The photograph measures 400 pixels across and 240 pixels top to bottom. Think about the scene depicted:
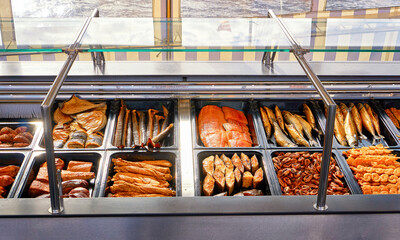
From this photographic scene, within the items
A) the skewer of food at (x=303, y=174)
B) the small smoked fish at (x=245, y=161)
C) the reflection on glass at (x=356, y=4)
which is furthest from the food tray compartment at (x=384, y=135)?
the reflection on glass at (x=356, y=4)

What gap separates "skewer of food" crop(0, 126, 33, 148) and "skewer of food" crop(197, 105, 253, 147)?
1168 millimetres

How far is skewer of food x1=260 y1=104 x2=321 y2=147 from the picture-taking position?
249 centimetres

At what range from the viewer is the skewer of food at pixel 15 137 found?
2346mm

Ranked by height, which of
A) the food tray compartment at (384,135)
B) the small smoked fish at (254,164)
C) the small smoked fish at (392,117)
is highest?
the small smoked fish at (392,117)

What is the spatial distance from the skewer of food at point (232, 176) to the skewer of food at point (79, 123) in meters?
0.77

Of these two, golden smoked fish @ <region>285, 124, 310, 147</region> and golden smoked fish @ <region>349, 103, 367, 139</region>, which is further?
golden smoked fish @ <region>349, 103, 367, 139</region>

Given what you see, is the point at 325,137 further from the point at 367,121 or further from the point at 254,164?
the point at 367,121

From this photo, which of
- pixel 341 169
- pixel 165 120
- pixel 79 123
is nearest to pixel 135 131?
pixel 165 120

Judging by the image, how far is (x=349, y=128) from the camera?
8.49ft

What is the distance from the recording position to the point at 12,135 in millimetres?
2436

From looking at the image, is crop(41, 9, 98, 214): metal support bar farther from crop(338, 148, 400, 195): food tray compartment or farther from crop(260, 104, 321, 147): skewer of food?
crop(338, 148, 400, 195): food tray compartment

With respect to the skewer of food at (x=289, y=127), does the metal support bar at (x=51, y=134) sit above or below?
above

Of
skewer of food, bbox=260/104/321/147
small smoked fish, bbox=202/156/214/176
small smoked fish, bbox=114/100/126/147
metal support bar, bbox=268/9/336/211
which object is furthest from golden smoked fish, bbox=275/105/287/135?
small smoked fish, bbox=114/100/126/147

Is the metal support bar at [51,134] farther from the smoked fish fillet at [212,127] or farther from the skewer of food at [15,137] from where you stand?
the smoked fish fillet at [212,127]
